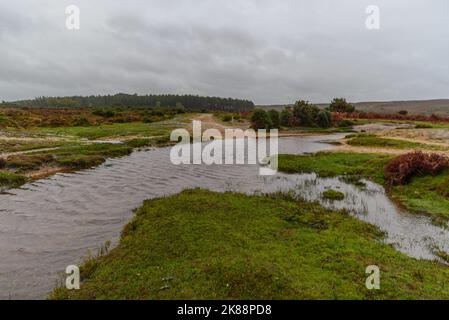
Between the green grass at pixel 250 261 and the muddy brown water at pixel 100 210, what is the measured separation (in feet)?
Result: 4.24

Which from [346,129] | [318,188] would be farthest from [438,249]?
[346,129]

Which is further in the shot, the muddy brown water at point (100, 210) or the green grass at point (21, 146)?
the green grass at point (21, 146)

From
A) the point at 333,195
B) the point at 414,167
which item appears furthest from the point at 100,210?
the point at 414,167

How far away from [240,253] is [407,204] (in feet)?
38.8

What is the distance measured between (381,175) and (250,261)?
59.5 feet

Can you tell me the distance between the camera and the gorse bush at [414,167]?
2019 cm

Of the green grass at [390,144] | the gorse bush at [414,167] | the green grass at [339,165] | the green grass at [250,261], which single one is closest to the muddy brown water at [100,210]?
the green grass at [250,261]

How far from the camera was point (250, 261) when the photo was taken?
862cm

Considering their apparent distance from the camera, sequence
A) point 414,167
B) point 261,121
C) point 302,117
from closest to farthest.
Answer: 1. point 414,167
2. point 261,121
3. point 302,117

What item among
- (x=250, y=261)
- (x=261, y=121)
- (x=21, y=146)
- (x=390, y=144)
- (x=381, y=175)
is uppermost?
(x=261, y=121)

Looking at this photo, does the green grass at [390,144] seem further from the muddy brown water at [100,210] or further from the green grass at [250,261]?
the green grass at [250,261]

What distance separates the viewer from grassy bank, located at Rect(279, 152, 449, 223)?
1582 centimetres

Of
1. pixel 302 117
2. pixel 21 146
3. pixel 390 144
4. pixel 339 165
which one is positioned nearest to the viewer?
pixel 339 165

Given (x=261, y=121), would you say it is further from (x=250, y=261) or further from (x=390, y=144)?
(x=250, y=261)
